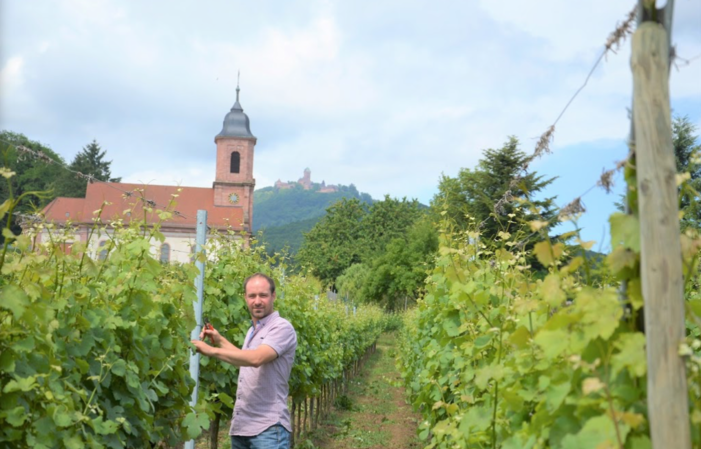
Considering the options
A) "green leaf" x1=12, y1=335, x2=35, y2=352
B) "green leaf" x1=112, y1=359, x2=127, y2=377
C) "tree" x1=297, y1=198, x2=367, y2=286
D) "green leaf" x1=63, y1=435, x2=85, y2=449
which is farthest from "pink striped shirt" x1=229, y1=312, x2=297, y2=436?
"tree" x1=297, y1=198, x2=367, y2=286

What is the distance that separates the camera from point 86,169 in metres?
75.9

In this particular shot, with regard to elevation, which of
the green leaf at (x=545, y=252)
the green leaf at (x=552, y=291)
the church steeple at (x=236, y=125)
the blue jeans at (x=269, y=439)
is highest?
the church steeple at (x=236, y=125)

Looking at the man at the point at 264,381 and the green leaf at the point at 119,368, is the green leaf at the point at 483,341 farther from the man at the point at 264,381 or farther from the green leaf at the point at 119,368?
the green leaf at the point at 119,368

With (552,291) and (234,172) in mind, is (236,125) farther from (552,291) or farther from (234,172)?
(552,291)

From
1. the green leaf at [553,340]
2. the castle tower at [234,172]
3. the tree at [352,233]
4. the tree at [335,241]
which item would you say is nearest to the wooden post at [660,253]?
the green leaf at [553,340]

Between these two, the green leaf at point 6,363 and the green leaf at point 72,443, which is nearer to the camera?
the green leaf at point 6,363

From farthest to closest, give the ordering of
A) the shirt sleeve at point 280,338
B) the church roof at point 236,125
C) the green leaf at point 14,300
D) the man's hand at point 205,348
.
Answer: the church roof at point 236,125
the shirt sleeve at point 280,338
the man's hand at point 205,348
the green leaf at point 14,300

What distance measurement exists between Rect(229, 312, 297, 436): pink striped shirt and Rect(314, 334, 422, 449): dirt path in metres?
5.65

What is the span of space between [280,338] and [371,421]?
9.28 meters

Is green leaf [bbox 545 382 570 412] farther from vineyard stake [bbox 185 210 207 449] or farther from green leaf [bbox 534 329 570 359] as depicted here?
vineyard stake [bbox 185 210 207 449]

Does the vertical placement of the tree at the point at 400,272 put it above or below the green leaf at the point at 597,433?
above

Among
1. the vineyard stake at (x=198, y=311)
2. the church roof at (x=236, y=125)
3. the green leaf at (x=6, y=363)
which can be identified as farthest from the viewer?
the church roof at (x=236, y=125)

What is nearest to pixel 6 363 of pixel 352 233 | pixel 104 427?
pixel 104 427

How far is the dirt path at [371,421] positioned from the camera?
36.7 ft
